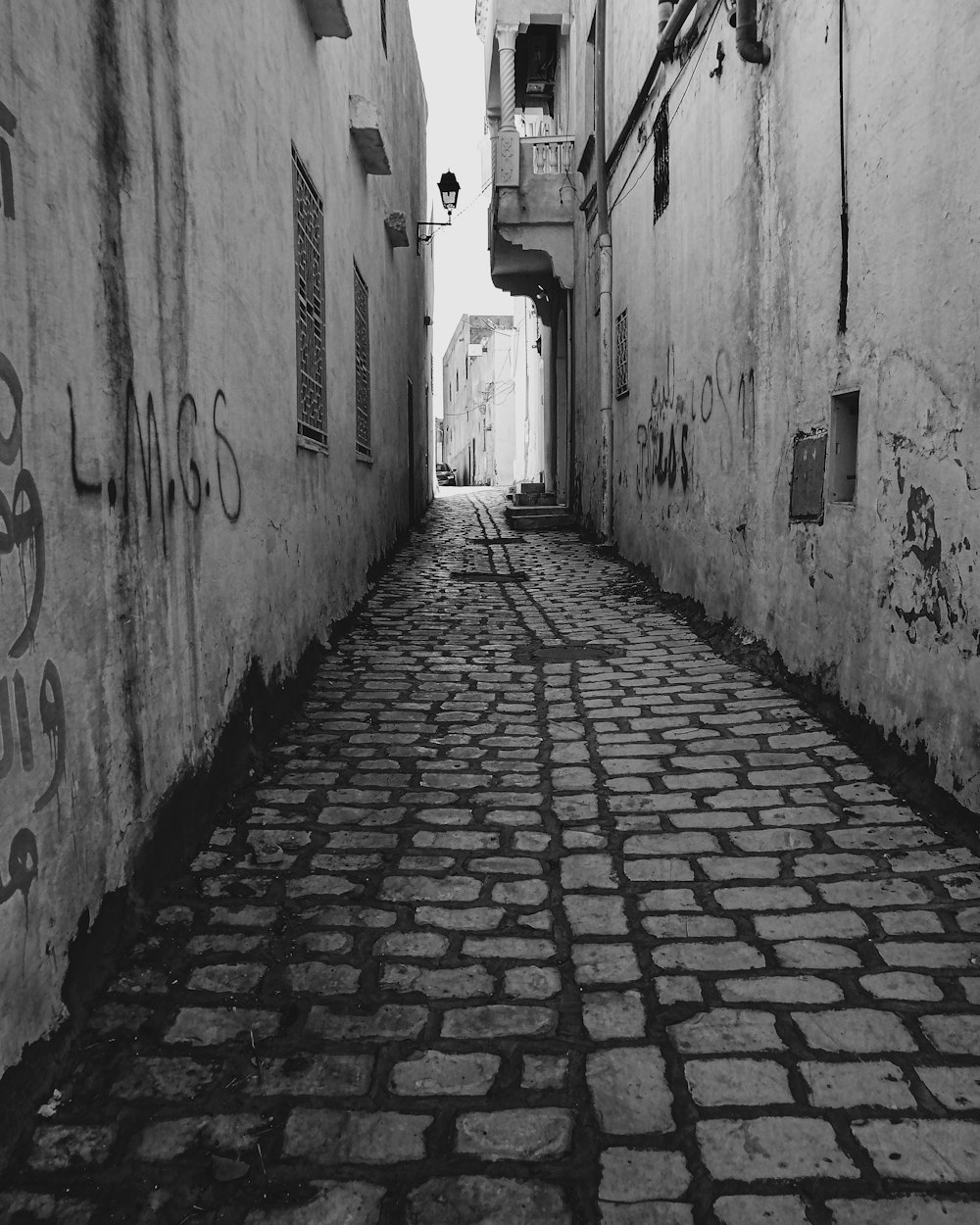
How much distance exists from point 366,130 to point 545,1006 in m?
7.55

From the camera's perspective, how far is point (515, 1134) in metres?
2.20

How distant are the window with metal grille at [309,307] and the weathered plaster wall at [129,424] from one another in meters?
0.32

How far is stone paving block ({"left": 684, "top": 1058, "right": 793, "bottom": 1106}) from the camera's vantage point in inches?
90.2

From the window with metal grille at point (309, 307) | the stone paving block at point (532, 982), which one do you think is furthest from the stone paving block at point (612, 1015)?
the window with metal grille at point (309, 307)

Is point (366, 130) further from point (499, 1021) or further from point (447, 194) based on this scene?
point (447, 194)

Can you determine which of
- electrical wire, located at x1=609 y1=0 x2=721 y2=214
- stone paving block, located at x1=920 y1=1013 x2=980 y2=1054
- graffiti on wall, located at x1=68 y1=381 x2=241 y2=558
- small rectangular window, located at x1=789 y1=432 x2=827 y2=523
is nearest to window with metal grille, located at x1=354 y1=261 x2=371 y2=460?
electrical wire, located at x1=609 y1=0 x2=721 y2=214

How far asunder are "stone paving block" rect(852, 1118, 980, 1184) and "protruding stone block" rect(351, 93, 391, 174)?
8.07 m

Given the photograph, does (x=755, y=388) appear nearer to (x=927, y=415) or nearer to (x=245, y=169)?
(x=927, y=415)

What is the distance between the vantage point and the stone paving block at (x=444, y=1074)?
2.35 metres

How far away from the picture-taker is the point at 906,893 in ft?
10.7

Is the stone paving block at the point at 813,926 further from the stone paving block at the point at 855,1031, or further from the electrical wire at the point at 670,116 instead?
the electrical wire at the point at 670,116

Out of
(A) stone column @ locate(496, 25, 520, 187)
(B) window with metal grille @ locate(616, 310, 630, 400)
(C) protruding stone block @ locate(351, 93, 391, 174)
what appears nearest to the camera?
(C) protruding stone block @ locate(351, 93, 391, 174)

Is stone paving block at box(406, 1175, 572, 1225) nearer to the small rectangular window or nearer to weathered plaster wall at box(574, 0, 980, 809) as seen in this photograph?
weathered plaster wall at box(574, 0, 980, 809)

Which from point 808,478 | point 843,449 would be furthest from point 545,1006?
point 808,478
